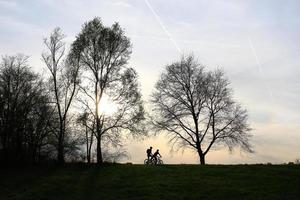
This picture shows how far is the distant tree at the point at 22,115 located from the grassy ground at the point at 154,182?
6317mm

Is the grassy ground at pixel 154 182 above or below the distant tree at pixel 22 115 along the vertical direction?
below

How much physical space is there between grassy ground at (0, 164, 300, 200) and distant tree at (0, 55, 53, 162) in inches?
249

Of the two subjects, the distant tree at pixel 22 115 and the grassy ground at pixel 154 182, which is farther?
the distant tree at pixel 22 115

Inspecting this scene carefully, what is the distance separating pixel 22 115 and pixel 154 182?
21.0 metres

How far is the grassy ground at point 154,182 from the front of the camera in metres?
33.2

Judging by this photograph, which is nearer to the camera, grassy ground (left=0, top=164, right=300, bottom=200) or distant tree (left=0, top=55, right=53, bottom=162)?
grassy ground (left=0, top=164, right=300, bottom=200)

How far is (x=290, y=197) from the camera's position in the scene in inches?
1224

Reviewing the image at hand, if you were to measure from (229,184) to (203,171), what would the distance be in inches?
227

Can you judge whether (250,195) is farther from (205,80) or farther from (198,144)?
(205,80)

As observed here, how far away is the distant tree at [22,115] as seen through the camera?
5122 centimetres

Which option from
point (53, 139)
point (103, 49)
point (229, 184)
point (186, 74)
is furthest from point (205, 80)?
point (229, 184)

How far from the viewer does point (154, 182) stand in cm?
3700

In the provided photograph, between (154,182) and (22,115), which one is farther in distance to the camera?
(22,115)

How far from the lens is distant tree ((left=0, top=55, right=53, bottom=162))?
51.2 metres
